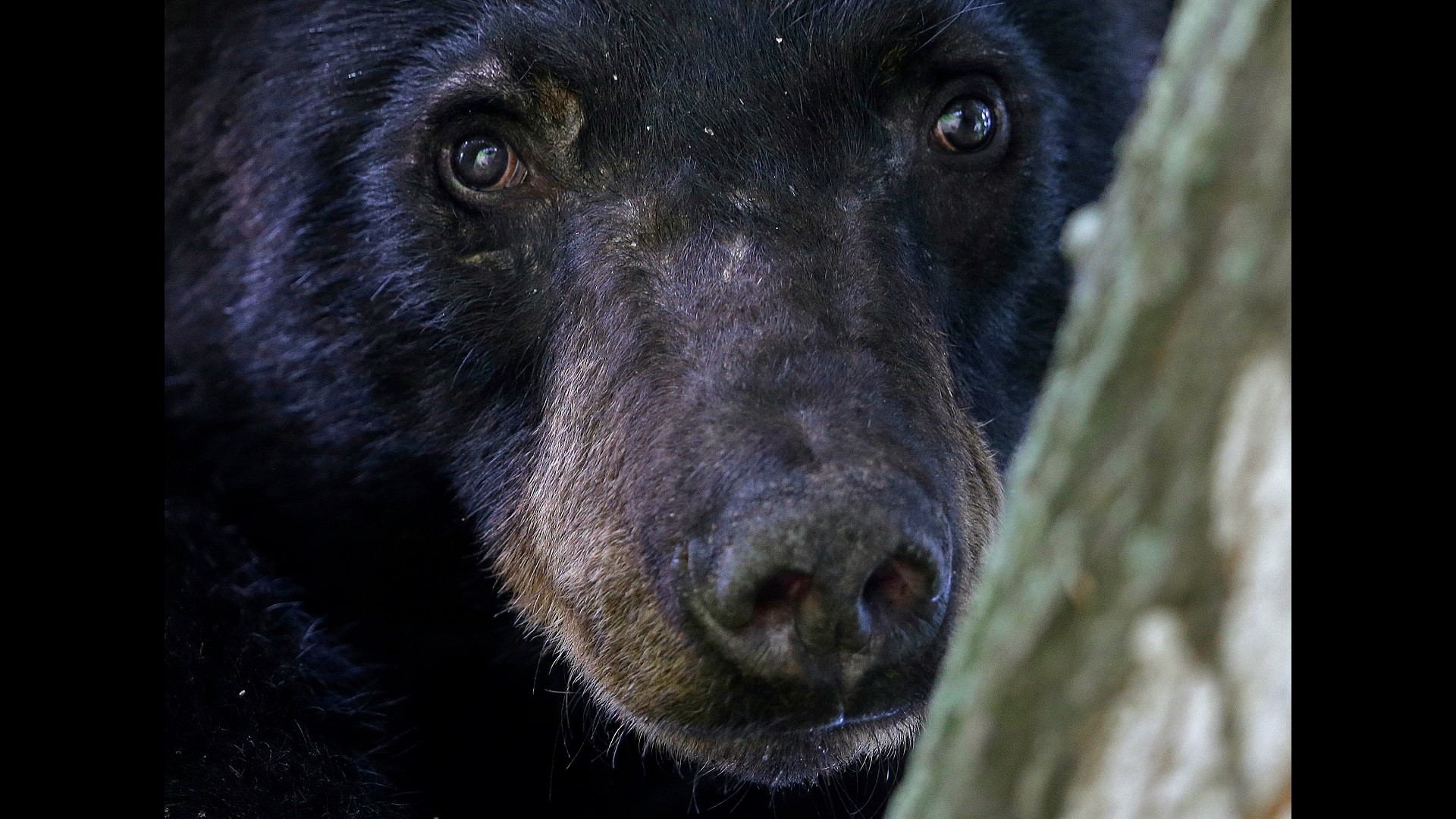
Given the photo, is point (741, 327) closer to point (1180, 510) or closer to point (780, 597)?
point (780, 597)

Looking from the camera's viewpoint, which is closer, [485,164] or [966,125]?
[485,164]

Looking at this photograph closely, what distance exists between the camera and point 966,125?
11.6ft

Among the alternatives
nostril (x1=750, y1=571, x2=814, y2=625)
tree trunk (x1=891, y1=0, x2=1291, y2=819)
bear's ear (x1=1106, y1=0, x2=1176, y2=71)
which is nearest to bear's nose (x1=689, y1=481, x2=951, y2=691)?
nostril (x1=750, y1=571, x2=814, y2=625)

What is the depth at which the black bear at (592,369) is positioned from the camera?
2703 mm

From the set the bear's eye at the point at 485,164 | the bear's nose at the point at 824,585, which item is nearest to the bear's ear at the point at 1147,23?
the bear's eye at the point at 485,164

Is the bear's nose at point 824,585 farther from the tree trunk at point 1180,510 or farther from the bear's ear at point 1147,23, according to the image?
the bear's ear at point 1147,23

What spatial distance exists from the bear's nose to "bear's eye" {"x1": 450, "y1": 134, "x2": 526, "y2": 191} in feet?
3.88

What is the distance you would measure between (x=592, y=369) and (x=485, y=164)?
0.59 metres

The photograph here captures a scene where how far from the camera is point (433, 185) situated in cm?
351

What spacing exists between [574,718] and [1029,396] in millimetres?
1648

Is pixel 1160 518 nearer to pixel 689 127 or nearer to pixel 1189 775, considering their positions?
pixel 1189 775

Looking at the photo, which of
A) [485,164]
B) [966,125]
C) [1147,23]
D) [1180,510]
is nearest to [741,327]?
[485,164]

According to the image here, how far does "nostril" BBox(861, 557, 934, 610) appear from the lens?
2568 mm

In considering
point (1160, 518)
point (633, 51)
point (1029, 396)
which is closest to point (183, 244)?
point (633, 51)
